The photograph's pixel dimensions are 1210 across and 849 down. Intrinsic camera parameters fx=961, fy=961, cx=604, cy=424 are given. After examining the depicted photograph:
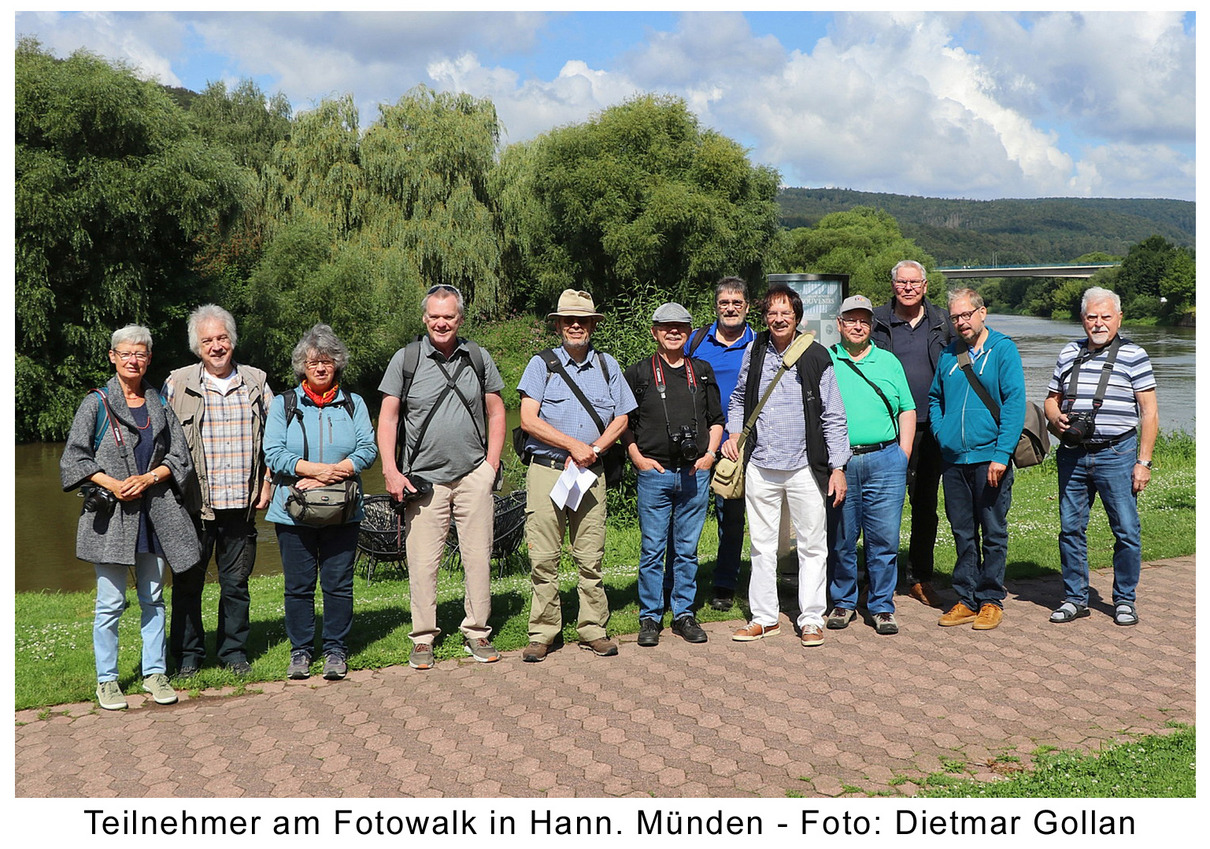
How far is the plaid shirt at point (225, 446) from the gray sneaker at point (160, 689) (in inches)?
37.0

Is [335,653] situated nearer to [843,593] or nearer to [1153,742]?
[843,593]

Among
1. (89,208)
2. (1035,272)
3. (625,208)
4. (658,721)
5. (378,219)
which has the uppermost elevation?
(1035,272)

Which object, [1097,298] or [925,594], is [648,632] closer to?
[925,594]

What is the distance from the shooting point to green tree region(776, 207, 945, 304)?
61.7m

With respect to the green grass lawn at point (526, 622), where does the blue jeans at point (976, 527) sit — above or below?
above

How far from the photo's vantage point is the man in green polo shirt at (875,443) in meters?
5.90

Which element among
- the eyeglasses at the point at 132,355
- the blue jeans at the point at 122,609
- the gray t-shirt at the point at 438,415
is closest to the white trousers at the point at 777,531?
the gray t-shirt at the point at 438,415

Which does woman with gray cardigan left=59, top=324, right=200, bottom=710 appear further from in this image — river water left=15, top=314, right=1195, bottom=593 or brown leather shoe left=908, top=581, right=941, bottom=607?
river water left=15, top=314, right=1195, bottom=593

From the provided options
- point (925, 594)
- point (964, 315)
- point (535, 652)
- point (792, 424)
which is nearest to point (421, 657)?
point (535, 652)

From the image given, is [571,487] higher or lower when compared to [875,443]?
lower

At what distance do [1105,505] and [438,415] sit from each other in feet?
13.9

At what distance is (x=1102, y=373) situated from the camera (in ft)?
19.6

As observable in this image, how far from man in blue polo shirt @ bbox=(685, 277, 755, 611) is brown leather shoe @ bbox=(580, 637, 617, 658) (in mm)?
1090

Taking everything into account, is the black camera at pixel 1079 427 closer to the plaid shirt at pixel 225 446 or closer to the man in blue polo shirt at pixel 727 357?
the man in blue polo shirt at pixel 727 357
